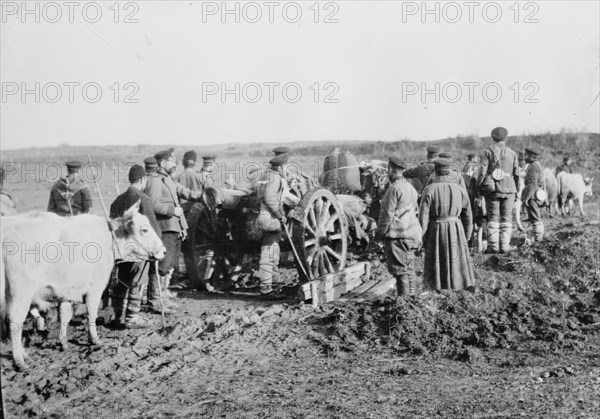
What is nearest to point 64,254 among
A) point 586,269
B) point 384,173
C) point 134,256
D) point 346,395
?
point 134,256

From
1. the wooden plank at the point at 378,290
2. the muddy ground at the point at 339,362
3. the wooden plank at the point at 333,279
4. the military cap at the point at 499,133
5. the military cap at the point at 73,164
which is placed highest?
the military cap at the point at 499,133

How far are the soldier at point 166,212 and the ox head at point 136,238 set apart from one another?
3.98 feet

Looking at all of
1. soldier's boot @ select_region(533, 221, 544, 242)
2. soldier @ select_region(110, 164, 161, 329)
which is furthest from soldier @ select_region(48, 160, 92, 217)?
soldier's boot @ select_region(533, 221, 544, 242)

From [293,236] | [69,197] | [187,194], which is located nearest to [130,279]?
[69,197]

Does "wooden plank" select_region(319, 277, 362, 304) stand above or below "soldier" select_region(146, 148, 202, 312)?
below

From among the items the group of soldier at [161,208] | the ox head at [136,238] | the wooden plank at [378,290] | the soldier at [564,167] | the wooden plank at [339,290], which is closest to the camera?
the ox head at [136,238]

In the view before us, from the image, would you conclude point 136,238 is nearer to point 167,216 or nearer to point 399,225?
point 167,216

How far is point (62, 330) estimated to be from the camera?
6125 mm

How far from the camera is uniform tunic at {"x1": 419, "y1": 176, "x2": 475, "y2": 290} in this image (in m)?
8.04

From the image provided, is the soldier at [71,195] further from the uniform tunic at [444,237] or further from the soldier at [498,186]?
the soldier at [498,186]

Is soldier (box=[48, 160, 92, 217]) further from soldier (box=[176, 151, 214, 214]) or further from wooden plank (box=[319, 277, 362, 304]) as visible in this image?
wooden plank (box=[319, 277, 362, 304])

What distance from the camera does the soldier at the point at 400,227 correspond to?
7840 millimetres

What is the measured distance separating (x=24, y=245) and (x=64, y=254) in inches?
19.3

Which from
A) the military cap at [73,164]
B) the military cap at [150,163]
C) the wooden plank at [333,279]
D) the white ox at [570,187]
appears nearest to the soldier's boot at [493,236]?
the wooden plank at [333,279]
